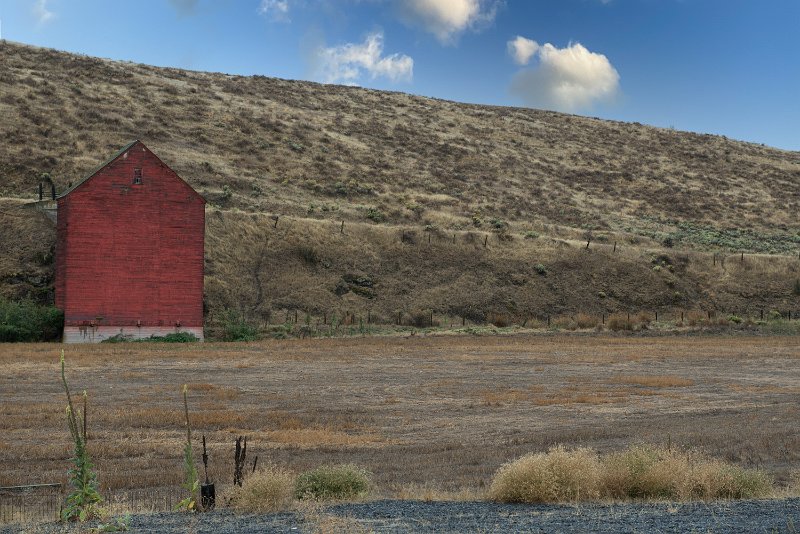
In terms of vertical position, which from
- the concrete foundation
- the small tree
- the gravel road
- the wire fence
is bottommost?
the wire fence

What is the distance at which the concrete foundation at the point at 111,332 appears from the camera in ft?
138

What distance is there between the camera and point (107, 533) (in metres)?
10.2

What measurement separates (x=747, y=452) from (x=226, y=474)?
1015 cm

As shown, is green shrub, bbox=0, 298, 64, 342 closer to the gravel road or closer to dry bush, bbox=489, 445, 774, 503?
the gravel road

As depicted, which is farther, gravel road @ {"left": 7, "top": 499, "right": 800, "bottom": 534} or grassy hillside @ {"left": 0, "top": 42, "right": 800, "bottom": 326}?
grassy hillside @ {"left": 0, "top": 42, "right": 800, "bottom": 326}

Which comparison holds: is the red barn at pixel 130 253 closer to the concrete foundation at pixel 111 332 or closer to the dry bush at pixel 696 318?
the concrete foundation at pixel 111 332

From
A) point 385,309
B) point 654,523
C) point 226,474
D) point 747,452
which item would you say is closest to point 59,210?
point 385,309

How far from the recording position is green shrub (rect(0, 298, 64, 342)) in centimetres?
4150

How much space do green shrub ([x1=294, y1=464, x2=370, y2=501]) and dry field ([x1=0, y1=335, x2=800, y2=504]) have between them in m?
0.70

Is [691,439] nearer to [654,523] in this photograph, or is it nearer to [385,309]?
[654,523]

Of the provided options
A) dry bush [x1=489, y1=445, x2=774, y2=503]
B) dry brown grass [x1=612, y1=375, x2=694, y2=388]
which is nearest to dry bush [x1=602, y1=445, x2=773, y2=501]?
dry bush [x1=489, y1=445, x2=774, y2=503]

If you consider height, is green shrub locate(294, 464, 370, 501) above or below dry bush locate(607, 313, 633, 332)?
below

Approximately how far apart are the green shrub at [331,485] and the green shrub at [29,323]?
3283 cm

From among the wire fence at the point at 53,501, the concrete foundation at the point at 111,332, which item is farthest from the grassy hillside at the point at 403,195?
the wire fence at the point at 53,501
